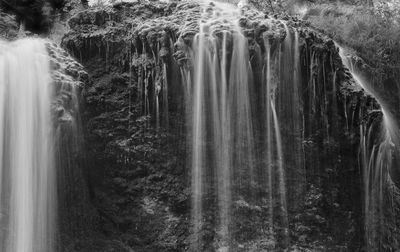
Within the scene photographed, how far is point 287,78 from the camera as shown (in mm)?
8891

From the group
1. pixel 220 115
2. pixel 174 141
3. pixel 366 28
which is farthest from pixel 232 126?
pixel 366 28

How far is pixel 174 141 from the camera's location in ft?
29.7

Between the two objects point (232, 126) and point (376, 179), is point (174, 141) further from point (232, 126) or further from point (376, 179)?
point (376, 179)

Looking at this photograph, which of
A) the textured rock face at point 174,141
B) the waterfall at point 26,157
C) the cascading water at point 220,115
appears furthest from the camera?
the textured rock face at point 174,141

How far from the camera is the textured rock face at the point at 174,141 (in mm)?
8797

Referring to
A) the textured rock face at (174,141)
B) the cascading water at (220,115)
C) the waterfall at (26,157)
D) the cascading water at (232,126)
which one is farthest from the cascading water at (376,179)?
the waterfall at (26,157)

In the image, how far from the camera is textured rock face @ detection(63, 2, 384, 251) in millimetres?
8797

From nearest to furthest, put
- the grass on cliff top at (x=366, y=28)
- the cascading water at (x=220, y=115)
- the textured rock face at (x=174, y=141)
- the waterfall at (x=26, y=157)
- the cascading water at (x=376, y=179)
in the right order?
the waterfall at (x=26, y=157) → the cascading water at (x=220, y=115) → the textured rock face at (x=174, y=141) → the cascading water at (x=376, y=179) → the grass on cliff top at (x=366, y=28)

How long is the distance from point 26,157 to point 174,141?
2.53 m

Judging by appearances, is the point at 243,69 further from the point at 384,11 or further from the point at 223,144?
the point at 384,11

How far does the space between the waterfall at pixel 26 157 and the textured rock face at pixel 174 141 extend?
0.94 metres

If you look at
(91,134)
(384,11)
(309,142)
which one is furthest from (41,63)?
(384,11)

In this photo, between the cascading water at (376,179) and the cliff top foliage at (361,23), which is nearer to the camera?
the cascading water at (376,179)

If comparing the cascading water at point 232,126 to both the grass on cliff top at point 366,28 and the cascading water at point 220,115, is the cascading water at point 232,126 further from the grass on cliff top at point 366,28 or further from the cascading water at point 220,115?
the grass on cliff top at point 366,28
